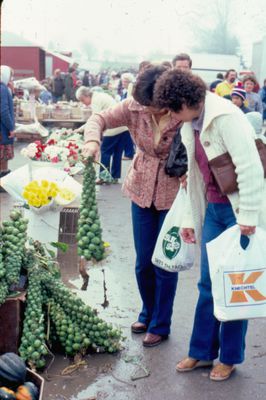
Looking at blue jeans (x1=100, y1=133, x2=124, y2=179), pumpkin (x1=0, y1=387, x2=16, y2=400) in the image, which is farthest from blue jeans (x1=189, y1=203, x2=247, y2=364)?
blue jeans (x1=100, y1=133, x2=124, y2=179)

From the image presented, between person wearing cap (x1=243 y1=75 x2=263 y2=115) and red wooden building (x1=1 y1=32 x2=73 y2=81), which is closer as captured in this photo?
person wearing cap (x1=243 y1=75 x2=263 y2=115)

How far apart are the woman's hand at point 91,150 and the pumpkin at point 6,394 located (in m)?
1.37

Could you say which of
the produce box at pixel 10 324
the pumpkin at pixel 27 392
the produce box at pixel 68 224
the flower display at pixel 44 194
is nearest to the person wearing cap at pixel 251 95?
the produce box at pixel 68 224

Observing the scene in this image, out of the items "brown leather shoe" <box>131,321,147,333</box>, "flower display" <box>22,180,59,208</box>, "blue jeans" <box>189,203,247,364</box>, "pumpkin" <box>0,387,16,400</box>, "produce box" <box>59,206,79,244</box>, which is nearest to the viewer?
"pumpkin" <box>0,387,16,400</box>

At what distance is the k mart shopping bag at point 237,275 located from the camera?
310 centimetres

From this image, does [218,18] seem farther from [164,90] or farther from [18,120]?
[164,90]

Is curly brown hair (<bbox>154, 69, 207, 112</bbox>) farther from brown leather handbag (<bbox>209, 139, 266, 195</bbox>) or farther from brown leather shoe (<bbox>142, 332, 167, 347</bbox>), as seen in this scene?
brown leather shoe (<bbox>142, 332, 167, 347</bbox>)

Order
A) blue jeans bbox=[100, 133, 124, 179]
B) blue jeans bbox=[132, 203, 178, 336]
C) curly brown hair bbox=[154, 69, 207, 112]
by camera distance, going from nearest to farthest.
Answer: curly brown hair bbox=[154, 69, 207, 112] < blue jeans bbox=[132, 203, 178, 336] < blue jeans bbox=[100, 133, 124, 179]

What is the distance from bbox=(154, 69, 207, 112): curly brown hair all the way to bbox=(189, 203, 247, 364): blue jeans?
0.60m

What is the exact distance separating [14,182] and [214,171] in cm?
285

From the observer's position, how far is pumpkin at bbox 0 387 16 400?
2.77 m

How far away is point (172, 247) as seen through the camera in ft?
11.8

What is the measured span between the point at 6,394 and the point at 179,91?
1735 mm

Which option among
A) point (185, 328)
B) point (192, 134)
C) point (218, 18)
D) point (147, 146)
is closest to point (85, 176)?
point (147, 146)
